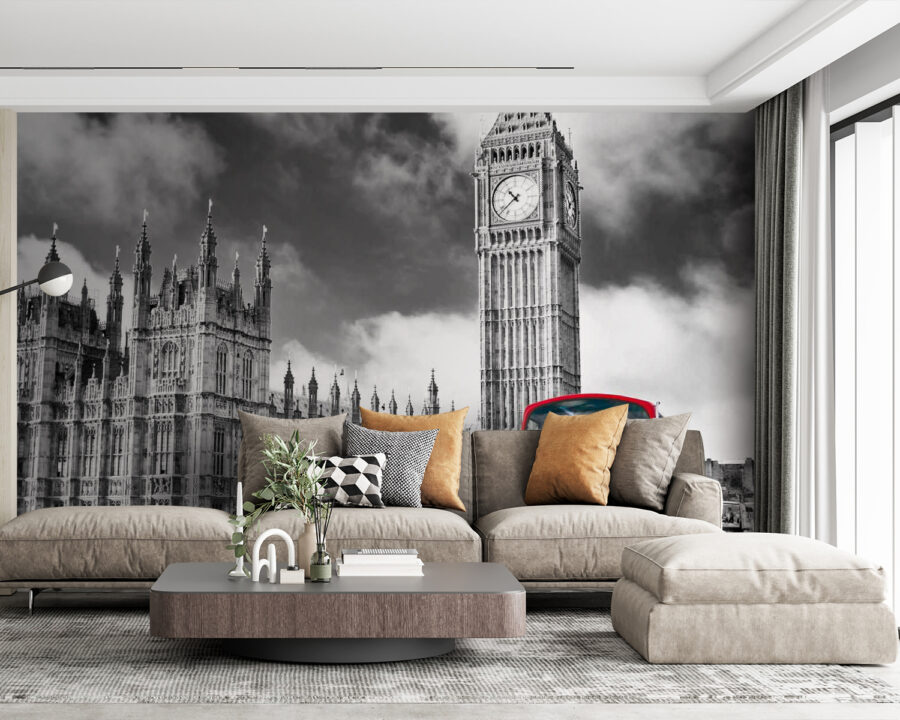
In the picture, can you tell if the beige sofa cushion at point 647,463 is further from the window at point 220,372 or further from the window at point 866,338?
the window at point 220,372

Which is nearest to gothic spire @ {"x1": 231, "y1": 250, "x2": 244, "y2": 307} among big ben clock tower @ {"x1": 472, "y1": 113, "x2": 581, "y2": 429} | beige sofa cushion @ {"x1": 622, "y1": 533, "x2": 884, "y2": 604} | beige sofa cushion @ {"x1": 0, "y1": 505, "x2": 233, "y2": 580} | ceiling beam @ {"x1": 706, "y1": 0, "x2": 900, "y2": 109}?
big ben clock tower @ {"x1": 472, "y1": 113, "x2": 581, "y2": 429}

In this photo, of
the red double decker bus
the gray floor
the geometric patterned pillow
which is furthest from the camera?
the red double decker bus

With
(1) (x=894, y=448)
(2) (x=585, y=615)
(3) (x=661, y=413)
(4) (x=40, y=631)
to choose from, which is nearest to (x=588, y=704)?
(2) (x=585, y=615)

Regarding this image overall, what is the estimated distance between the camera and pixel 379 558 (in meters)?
3.83

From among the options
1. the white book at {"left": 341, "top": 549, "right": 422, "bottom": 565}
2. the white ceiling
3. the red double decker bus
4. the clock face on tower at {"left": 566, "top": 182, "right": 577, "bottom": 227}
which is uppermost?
the white ceiling

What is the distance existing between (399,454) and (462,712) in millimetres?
2291

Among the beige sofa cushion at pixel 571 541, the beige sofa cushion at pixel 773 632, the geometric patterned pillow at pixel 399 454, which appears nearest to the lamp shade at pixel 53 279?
the geometric patterned pillow at pixel 399 454

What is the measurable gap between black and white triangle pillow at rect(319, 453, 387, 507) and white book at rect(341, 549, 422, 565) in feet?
3.69

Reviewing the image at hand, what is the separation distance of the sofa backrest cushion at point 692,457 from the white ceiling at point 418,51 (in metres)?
2.08

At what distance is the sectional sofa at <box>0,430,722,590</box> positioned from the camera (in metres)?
4.67

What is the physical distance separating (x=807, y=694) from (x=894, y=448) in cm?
234

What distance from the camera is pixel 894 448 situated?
520cm

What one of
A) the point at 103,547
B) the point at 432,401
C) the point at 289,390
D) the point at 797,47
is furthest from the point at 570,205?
the point at 103,547

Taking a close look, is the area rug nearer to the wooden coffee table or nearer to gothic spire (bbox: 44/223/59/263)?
the wooden coffee table
